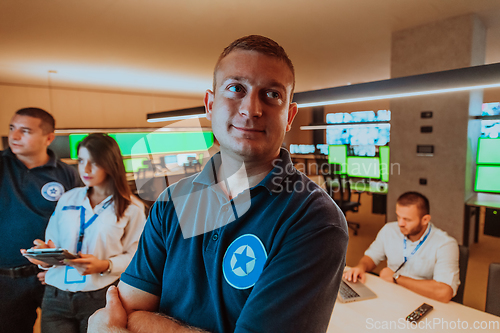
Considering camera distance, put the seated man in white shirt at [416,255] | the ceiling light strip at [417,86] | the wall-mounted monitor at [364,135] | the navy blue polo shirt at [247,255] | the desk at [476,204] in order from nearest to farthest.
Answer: the navy blue polo shirt at [247,255]
the ceiling light strip at [417,86]
the seated man in white shirt at [416,255]
the desk at [476,204]
the wall-mounted monitor at [364,135]

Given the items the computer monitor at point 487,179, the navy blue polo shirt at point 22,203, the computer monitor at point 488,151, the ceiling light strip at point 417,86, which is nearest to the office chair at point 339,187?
the computer monitor at point 487,179

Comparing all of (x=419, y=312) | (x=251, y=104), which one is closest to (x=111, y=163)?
(x=251, y=104)

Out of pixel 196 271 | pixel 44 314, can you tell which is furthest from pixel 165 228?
pixel 44 314

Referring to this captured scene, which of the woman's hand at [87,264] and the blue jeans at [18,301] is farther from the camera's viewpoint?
the blue jeans at [18,301]

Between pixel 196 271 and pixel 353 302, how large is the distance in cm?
122

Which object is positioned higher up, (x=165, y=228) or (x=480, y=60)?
(x=480, y=60)

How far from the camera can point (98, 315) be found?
3.01ft

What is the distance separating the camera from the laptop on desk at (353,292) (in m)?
1.67

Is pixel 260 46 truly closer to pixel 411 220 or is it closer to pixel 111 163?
pixel 111 163

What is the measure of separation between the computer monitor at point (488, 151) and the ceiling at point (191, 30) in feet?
4.07

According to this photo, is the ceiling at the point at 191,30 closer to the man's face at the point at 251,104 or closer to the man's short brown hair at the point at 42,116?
the man's short brown hair at the point at 42,116

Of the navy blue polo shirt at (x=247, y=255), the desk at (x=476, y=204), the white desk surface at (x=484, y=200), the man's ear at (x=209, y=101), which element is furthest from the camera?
the white desk surface at (x=484, y=200)

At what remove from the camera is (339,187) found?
5.32 meters

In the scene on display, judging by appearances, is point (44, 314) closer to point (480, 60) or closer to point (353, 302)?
point (353, 302)
